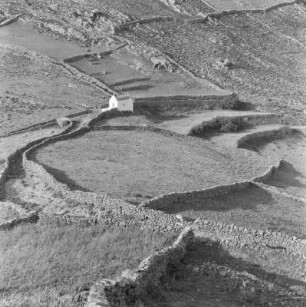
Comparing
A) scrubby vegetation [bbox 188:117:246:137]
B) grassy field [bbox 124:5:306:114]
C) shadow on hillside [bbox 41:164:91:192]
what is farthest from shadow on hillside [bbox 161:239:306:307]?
grassy field [bbox 124:5:306:114]

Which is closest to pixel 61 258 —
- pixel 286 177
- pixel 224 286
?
pixel 224 286

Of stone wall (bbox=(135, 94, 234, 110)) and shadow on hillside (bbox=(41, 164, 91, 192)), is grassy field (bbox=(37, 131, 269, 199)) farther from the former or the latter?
stone wall (bbox=(135, 94, 234, 110))

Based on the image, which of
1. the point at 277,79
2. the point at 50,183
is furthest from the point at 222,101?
the point at 50,183

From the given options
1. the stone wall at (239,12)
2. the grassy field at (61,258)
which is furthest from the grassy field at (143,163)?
the stone wall at (239,12)

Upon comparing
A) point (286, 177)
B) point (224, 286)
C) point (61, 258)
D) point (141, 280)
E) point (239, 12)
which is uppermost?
point (141, 280)

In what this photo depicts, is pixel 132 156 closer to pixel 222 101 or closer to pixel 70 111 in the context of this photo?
pixel 70 111

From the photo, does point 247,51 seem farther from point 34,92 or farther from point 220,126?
point 34,92
